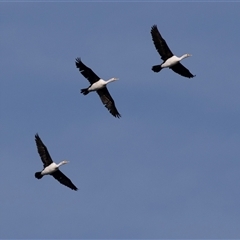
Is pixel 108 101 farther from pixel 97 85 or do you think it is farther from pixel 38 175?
pixel 38 175

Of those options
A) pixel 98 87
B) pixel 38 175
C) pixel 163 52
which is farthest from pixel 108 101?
Answer: pixel 38 175

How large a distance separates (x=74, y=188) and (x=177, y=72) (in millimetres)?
10766

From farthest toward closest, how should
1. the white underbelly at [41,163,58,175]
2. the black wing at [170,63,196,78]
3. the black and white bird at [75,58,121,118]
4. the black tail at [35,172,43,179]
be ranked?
the black wing at [170,63,196,78] → the black and white bird at [75,58,121,118] → the white underbelly at [41,163,58,175] → the black tail at [35,172,43,179]

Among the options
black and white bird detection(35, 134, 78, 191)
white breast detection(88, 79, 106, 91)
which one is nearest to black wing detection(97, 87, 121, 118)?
white breast detection(88, 79, 106, 91)

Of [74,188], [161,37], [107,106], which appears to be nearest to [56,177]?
[74,188]

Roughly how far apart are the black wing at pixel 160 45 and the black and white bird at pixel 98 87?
14.0 ft

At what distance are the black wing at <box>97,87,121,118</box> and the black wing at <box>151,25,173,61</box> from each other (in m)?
4.79

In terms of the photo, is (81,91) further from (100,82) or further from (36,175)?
(36,175)

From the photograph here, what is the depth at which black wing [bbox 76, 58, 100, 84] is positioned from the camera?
7931 cm

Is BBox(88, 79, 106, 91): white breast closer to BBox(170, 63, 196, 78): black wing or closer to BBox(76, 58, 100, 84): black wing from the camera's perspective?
BBox(76, 58, 100, 84): black wing

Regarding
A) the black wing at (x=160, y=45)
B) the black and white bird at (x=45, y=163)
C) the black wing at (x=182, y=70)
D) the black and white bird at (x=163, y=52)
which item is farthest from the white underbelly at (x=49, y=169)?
the black wing at (x=182, y=70)

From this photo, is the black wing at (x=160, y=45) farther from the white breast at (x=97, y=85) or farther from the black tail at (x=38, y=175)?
the black tail at (x=38, y=175)

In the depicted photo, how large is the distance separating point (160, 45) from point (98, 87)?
5.04 metres

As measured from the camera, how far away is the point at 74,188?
262ft
